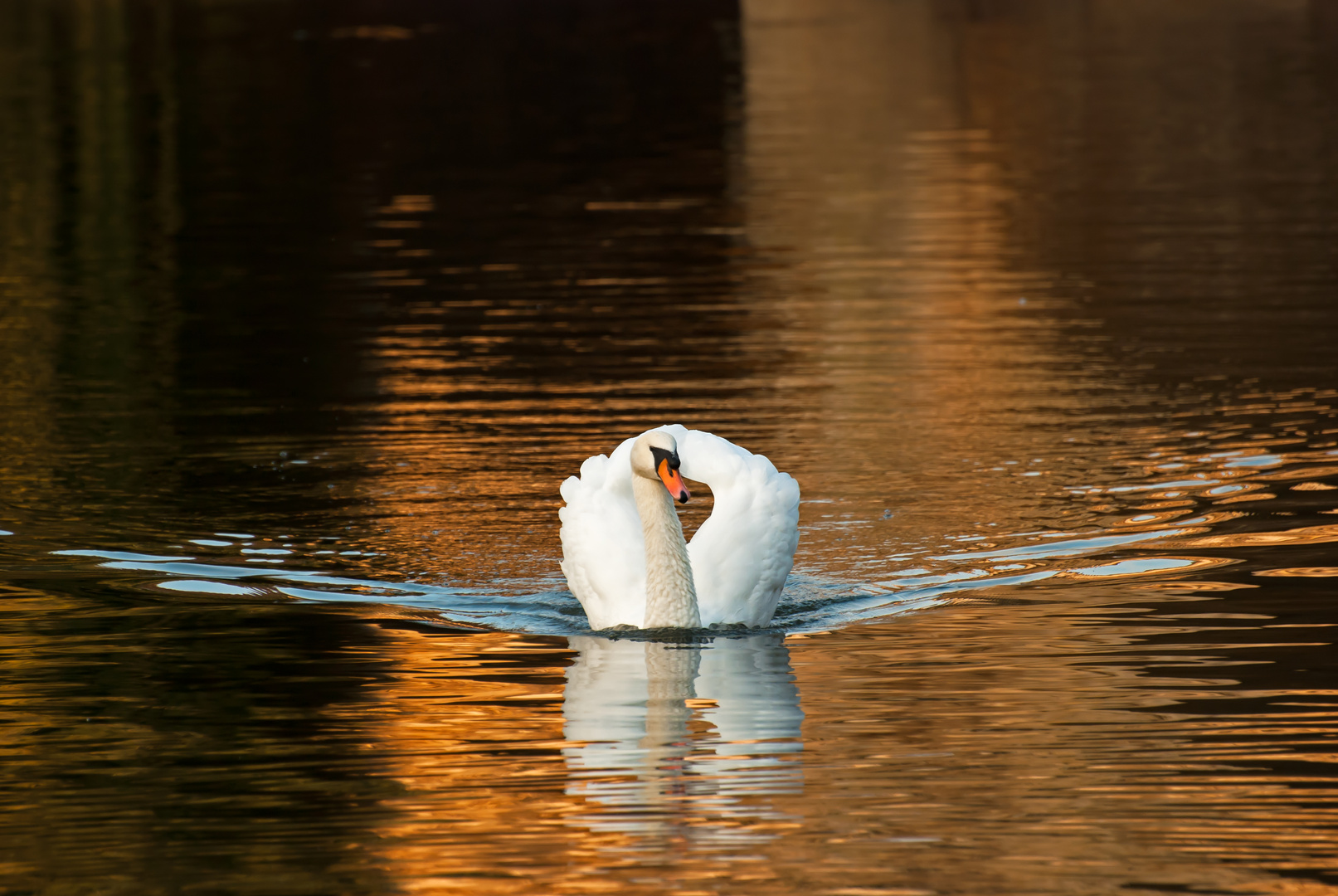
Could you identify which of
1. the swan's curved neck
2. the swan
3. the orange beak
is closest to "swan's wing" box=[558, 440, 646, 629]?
the swan

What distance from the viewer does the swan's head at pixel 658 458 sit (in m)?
11.1

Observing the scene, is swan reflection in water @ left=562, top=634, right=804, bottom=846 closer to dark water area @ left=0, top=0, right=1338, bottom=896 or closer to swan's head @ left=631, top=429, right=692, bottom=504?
dark water area @ left=0, top=0, right=1338, bottom=896

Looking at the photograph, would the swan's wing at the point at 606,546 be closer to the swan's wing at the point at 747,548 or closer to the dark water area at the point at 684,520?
Answer: the dark water area at the point at 684,520

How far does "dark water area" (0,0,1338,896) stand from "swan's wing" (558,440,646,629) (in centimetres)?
22

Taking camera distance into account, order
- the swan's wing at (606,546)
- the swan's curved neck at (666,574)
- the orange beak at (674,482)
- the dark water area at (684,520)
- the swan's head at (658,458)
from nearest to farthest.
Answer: the dark water area at (684,520) → the orange beak at (674,482) → the swan's head at (658,458) → the swan's curved neck at (666,574) → the swan's wing at (606,546)

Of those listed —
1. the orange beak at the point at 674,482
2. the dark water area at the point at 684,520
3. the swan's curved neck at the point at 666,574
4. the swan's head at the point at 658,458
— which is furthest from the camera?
the swan's curved neck at the point at 666,574

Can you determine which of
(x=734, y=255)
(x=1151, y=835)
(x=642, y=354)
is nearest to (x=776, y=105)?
(x=734, y=255)

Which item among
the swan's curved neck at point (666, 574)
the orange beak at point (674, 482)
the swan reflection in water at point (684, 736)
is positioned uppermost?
the orange beak at point (674, 482)

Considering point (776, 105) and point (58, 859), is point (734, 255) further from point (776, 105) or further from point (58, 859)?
point (776, 105)

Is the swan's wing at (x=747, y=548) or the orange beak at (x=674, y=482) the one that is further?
the swan's wing at (x=747, y=548)

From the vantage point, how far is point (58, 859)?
7902mm

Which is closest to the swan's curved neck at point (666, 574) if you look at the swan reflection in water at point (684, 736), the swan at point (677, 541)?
the swan at point (677, 541)

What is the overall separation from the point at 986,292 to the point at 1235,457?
8.05 m

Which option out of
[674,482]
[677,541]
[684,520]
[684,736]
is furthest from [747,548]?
[684,520]
